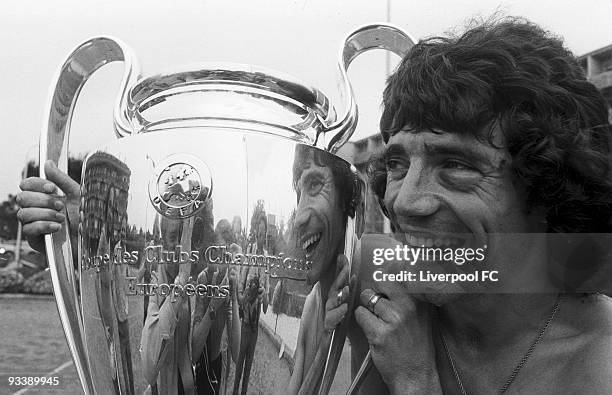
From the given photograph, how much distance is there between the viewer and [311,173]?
1.03m

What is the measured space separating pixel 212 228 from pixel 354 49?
1.12 ft

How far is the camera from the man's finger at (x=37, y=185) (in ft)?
3.62

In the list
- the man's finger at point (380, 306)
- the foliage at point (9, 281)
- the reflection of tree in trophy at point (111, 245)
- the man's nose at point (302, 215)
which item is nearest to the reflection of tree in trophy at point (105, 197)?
the reflection of tree in trophy at point (111, 245)

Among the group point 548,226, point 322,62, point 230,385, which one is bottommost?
point 230,385

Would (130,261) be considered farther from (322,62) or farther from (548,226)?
(548,226)

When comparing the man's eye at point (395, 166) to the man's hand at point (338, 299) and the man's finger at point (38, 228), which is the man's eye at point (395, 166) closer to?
the man's hand at point (338, 299)

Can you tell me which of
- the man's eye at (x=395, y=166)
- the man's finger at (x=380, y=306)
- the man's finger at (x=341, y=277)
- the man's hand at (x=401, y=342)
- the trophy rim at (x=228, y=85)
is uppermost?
the trophy rim at (x=228, y=85)

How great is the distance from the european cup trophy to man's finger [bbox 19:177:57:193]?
2 cm

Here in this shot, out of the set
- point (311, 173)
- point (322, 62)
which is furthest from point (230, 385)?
point (322, 62)

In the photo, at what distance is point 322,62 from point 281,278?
0.33 m

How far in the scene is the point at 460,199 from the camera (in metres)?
1.01

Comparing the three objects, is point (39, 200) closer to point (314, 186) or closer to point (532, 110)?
point (314, 186)

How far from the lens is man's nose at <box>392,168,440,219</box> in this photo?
1.01m

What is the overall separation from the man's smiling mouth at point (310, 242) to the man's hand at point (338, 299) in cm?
5
